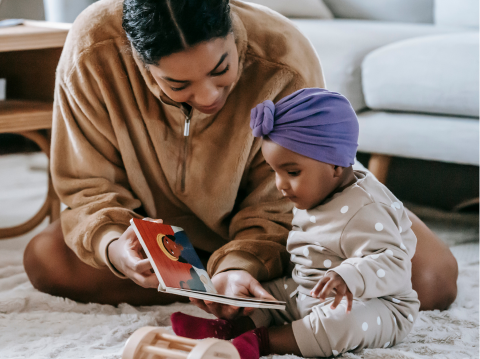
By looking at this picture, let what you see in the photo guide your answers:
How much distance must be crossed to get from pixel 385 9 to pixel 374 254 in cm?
166

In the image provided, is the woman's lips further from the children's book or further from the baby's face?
the children's book

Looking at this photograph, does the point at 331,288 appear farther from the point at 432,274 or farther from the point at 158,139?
the point at 158,139

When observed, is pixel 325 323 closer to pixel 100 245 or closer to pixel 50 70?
pixel 100 245

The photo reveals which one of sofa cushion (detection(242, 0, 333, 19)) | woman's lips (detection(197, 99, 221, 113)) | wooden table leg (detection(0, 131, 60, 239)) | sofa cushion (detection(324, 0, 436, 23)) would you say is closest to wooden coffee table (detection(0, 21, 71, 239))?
wooden table leg (detection(0, 131, 60, 239))

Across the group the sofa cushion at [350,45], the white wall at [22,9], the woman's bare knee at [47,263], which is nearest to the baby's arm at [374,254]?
A: the woman's bare knee at [47,263]

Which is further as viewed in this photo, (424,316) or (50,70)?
(50,70)

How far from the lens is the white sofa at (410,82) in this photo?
1.50m

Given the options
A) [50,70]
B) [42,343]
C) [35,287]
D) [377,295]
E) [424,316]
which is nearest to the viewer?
[377,295]

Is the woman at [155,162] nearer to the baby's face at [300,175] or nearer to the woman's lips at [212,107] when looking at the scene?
the woman's lips at [212,107]

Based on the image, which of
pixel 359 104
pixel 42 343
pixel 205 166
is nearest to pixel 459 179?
pixel 359 104

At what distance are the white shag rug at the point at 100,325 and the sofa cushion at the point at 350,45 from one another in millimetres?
689

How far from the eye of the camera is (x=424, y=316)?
3.45 feet

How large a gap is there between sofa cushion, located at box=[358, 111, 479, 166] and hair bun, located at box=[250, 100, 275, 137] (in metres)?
0.81

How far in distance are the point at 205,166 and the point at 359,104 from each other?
81 cm
